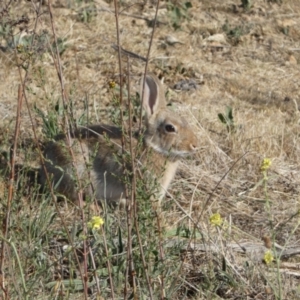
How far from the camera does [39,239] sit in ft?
14.5

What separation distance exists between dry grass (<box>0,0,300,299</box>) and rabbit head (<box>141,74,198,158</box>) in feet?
0.96

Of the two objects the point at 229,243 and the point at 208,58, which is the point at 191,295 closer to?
the point at 229,243

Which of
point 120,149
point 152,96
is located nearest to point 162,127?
point 152,96

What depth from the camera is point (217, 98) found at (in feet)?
24.1

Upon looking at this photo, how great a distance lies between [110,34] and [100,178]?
9.73 feet

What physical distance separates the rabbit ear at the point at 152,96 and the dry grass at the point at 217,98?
479mm

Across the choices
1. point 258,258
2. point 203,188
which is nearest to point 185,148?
point 203,188

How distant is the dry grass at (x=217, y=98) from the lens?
449 cm

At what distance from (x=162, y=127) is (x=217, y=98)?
1.72 meters

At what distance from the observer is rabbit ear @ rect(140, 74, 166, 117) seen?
5719 mm

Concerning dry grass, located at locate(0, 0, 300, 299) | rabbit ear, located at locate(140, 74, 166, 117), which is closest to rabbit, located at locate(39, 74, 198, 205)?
Result: rabbit ear, located at locate(140, 74, 166, 117)

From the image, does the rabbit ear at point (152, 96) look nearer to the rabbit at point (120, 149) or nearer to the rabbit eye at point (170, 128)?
the rabbit at point (120, 149)

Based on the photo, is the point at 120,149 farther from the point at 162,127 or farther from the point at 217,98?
the point at 217,98

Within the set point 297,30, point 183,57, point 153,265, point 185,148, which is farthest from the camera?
point 297,30
